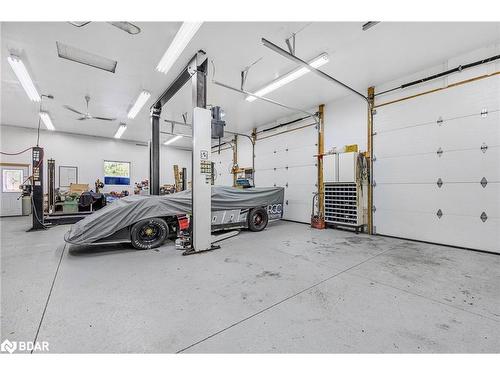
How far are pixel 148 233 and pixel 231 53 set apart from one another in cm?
368

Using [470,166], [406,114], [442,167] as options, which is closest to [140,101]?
[406,114]

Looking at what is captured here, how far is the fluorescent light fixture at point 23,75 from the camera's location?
150 inches

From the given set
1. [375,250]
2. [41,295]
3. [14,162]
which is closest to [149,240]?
[41,295]

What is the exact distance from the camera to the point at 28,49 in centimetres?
367

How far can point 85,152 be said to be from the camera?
9445mm

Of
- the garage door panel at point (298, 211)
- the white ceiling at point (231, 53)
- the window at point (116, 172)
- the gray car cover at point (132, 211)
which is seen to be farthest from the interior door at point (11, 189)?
the garage door panel at point (298, 211)

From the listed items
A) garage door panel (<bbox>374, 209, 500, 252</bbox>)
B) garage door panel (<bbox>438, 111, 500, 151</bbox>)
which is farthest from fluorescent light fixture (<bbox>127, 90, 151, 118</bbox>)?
garage door panel (<bbox>438, 111, 500, 151</bbox>)

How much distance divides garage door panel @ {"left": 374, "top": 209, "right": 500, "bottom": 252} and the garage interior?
0.03 m

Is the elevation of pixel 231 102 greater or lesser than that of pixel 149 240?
greater

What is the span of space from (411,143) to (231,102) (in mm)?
4694

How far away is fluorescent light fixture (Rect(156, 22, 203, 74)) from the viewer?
299 cm

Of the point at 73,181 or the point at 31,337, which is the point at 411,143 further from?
the point at 73,181

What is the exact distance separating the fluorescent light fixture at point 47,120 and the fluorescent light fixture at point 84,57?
412 cm
